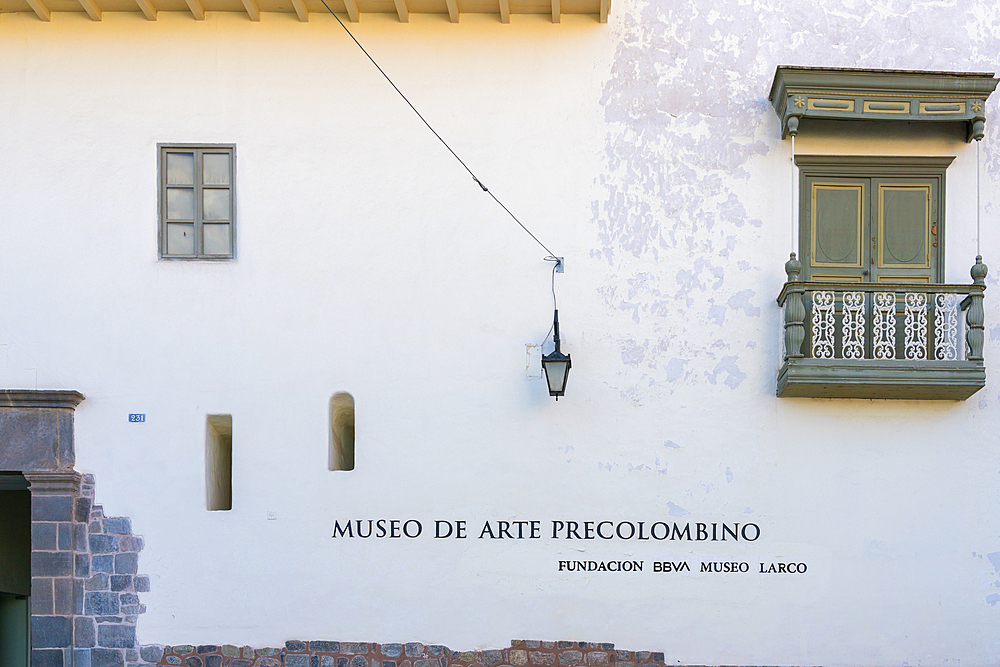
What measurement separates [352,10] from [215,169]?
1848mm

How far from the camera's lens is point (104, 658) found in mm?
8719

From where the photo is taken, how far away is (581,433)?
8.88 metres

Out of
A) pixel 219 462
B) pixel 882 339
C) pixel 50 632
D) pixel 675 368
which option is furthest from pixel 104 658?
pixel 882 339

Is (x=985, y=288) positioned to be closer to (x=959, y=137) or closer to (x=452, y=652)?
(x=959, y=137)

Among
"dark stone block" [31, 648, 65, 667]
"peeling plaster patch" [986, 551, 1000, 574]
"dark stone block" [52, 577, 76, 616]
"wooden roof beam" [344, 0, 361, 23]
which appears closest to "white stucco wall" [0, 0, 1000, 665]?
"peeling plaster patch" [986, 551, 1000, 574]

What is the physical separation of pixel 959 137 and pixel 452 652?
20.5 feet

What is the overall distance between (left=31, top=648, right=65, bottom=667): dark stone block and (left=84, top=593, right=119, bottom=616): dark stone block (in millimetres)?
409

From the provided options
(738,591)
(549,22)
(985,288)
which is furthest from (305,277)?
(985,288)

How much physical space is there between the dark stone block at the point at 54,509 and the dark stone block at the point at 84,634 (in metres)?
0.86

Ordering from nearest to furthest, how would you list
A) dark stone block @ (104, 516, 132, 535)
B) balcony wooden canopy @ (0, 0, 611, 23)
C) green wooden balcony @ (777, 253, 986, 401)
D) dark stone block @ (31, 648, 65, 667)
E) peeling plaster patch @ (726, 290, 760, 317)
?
green wooden balcony @ (777, 253, 986, 401), dark stone block @ (31, 648, 65, 667), dark stone block @ (104, 516, 132, 535), peeling plaster patch @ (726, 290, 760, 317), balcony wooden canopy @ (0, 0, 611, 23)

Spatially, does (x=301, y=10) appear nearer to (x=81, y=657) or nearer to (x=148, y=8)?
(x=148, y=8)

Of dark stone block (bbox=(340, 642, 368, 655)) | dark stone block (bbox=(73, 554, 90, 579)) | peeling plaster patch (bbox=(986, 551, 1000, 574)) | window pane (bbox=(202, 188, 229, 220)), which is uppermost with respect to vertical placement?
window pane (bbox=(202, 188, 229, 220))

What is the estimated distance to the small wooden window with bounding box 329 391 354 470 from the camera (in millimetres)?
9008

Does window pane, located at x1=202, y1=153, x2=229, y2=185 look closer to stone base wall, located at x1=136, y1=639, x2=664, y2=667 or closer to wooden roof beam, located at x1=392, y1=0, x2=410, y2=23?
wooden roof beam, located at x1=392, y1=0, x2=410, y2=23
